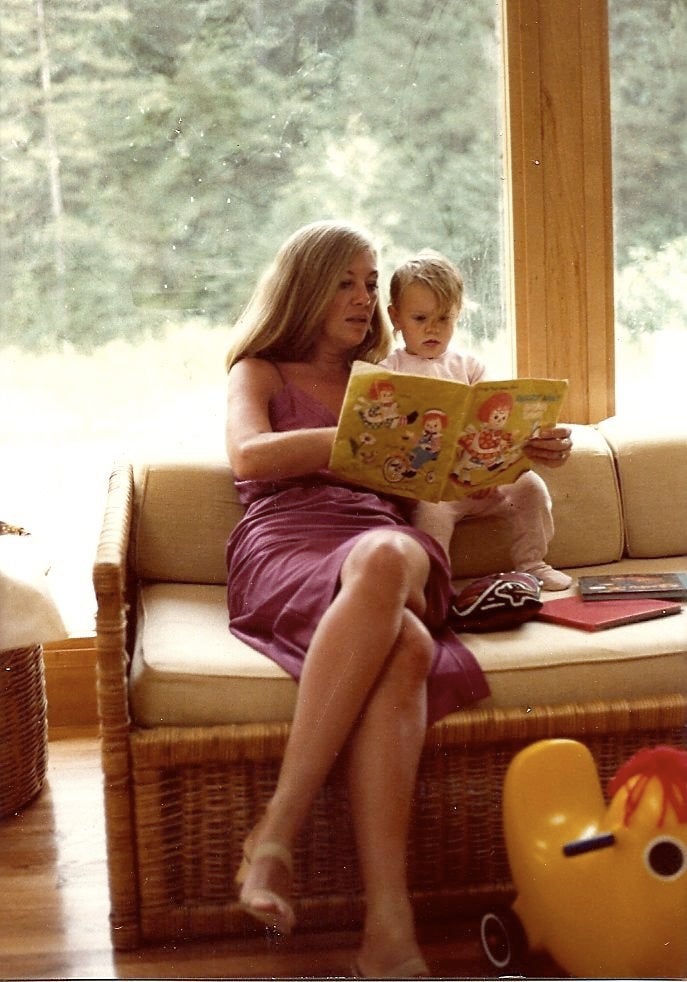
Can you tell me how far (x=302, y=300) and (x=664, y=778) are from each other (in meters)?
1.08

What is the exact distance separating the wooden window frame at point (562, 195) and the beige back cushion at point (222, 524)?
12.7 inches

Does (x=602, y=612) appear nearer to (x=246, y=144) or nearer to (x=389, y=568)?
(x=389, y=568)

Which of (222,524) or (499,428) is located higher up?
(499,428)

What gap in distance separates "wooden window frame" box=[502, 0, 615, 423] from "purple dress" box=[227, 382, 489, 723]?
0.64 metres

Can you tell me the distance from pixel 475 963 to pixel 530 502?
867mm

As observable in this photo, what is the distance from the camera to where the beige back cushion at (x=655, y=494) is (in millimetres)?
2328

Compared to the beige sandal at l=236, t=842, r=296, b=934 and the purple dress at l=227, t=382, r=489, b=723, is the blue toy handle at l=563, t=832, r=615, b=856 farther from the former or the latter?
the beige sandal at l=236, t=842, r=296, b=934

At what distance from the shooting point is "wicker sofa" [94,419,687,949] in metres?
1.74

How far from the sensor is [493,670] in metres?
1.78

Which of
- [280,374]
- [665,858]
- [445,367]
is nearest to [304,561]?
[280,374]

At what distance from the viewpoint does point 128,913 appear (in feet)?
5.84

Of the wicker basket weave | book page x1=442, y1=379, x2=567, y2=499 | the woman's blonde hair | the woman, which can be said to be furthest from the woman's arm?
the wicker basket weave

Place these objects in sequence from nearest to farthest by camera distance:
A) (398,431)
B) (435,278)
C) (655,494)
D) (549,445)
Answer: (398,431), (549,445), (435,278), (655,494)

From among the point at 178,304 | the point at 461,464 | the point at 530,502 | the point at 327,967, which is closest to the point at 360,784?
the point at 327,967
